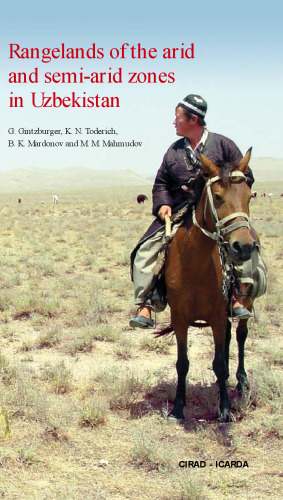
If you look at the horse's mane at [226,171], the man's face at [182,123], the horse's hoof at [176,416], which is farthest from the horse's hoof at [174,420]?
the man's face at [182,123]

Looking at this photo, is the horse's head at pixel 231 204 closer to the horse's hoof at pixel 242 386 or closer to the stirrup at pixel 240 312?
the stirrup at pixel 240 312

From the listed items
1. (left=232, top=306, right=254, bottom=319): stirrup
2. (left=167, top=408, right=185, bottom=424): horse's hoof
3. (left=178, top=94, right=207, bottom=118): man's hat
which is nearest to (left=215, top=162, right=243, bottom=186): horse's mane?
(left=178, top=94, right=207, bottom=118): man's hat

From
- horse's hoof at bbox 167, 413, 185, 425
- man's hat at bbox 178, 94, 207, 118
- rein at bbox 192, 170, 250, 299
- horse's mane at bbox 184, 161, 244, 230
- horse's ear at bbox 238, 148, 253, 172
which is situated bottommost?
horse's hoof at bbox 167, 413, 185, 425

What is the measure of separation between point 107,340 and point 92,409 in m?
2.86

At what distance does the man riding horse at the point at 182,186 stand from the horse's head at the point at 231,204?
0.31 m

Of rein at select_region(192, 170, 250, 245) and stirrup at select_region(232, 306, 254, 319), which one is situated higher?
rein at select_region(192, 170, 250, 245)

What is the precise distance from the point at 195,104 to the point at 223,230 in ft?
4.60

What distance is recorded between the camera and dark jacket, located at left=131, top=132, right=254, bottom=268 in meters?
4.87

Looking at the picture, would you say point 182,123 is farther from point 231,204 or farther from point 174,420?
point 174,420

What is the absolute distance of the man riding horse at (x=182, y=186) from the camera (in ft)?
15.9

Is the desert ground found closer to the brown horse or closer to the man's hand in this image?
the brown horse

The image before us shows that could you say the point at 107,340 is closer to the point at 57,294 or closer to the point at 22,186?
the point at 57,294

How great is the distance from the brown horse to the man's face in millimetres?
777

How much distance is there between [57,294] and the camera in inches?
428
